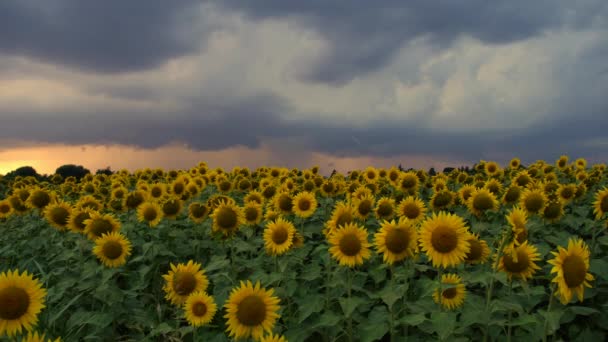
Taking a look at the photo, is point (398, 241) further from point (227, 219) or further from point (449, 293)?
point (227, 219)

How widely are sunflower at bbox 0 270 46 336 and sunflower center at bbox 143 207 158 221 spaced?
4478 mm

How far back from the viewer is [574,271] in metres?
4.82

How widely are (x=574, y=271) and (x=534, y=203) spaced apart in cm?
442

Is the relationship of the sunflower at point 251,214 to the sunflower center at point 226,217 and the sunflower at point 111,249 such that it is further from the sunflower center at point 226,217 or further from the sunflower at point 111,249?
the sunflower at point 111,249

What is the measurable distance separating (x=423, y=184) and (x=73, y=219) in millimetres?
9458

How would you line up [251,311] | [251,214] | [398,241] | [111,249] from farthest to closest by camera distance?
[251,214] < [111,249] < [398,241] < [251,311]

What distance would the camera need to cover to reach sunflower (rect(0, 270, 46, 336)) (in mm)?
5453

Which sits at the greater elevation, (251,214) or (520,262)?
(251,214)

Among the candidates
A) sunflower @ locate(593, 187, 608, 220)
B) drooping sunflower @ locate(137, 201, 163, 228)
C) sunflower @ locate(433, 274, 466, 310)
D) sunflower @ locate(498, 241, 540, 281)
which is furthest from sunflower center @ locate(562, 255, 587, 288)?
drooping sunflower @ locate(137, 201, 163, 228)

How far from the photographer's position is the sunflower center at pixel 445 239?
17.9 ft

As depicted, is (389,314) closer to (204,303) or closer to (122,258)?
(204,303)

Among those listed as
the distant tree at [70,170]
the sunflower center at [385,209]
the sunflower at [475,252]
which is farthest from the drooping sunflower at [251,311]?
the distant tree at [70,170]

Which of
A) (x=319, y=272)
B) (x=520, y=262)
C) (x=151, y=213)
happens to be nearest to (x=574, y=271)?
(x=520, y=262)

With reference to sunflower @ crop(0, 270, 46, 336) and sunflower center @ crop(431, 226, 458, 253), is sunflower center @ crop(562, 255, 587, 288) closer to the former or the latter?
sunflower center @ crop(431, 226, 458, 253)
